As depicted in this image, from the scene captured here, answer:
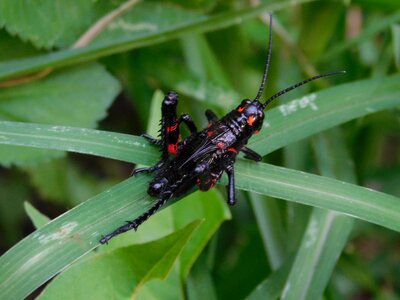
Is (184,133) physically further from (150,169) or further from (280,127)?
(150,169)

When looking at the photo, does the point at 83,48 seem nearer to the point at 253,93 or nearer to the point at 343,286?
the point at 253,93

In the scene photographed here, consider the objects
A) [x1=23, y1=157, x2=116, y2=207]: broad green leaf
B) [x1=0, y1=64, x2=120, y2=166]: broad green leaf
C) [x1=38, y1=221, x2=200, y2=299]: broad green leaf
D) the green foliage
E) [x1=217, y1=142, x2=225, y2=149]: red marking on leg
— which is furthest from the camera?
[x1=23, y1=157, x2=116, y2=207]: broad green leaf

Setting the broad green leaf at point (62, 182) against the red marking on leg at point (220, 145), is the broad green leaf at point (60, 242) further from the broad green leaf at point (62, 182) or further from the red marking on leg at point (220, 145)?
the broad green leaf at point (62, 182)

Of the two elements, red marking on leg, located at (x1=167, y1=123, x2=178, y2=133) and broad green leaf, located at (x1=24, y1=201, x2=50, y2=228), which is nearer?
broad green leaf, located at (x1=24, y1=201, x2=50, y2=228)

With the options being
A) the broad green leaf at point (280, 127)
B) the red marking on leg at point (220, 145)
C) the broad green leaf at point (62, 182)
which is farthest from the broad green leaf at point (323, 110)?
the broad green leaf at point (62, 182)

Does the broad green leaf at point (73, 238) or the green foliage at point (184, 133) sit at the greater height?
the green foliage at point (184, 133)

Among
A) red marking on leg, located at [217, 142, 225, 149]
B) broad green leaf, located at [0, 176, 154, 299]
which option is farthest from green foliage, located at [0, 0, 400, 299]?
red marking on leg, located at [217, 142, 225, 149]

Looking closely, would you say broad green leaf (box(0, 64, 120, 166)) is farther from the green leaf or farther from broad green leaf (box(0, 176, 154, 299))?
the green leaf
